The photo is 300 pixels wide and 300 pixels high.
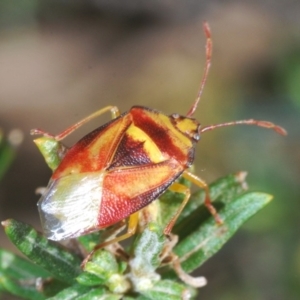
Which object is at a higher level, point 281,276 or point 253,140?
point 253,140

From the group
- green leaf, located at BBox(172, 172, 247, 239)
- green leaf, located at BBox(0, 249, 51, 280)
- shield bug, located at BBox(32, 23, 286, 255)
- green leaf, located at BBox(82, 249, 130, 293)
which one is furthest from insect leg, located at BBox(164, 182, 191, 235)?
green leaf, located at BBox(0, 249, 51, 280)

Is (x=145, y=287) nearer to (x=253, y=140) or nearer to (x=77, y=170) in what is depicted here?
(x=77, y=170)

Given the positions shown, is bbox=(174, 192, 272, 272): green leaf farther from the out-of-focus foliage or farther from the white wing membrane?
the white wing membrane

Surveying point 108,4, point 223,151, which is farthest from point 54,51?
point 223,151

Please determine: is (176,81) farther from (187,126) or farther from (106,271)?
(106,271)

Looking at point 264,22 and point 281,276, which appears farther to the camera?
point 264,22

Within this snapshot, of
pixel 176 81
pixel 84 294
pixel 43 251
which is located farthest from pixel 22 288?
pixel 176 81

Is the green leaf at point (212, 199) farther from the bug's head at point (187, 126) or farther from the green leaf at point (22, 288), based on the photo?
the green leaf at point (22, 288)
